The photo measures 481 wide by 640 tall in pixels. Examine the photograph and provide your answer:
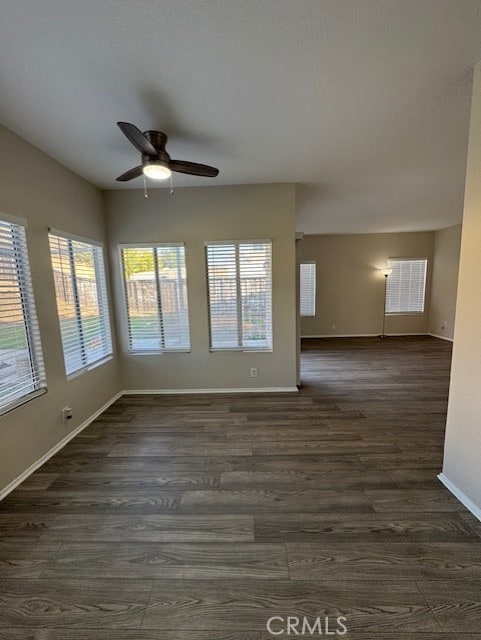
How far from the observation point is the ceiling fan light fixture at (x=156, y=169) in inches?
79.4

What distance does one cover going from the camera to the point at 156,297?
11.6 feet

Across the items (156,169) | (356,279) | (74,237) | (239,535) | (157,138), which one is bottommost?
(239,535)

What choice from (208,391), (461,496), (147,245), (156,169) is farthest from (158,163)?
(461,496)

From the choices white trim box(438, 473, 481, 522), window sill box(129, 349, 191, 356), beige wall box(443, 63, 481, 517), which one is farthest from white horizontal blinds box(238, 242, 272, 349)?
white trim box(438, 473, 481, 522)

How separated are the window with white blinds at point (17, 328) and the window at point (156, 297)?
1.34m

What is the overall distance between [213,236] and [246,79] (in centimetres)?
187

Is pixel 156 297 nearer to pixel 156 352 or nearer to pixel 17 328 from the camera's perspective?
pixel 156 352

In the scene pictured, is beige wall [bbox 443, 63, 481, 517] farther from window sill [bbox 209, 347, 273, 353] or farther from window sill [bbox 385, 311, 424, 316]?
window sill [bbox 385, 311, 424, 316]

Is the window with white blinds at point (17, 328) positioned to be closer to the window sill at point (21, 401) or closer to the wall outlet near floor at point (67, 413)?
the window sill at point (21, 401)

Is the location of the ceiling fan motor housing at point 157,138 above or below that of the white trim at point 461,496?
above

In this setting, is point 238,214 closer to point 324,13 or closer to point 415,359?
point 324,13

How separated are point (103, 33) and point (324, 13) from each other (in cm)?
109

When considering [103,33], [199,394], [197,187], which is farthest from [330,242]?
[103,33]

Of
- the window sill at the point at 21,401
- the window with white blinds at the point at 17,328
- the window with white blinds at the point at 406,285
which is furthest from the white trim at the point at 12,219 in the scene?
the window with white blinds at the point at 406,285
